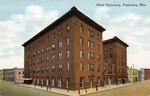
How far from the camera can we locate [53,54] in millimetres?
35281

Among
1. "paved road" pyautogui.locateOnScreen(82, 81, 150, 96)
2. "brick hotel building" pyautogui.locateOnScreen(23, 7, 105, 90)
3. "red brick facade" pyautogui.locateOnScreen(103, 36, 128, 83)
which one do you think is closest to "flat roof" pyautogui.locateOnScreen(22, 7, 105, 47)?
"brick hotel building" pyautogui.locateOnScreen(23, 7, 105, 90)

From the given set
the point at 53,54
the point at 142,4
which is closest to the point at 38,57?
the point at 53,54

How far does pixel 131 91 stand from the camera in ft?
67.8

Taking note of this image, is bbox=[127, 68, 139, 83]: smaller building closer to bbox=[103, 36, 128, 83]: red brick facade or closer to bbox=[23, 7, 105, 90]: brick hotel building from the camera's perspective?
bbox=[103, 36, 128, 83]: red brick facade

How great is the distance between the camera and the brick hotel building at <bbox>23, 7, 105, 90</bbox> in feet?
101

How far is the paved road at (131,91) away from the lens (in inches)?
749

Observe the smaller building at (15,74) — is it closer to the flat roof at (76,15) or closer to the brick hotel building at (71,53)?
the brick hotel building at (71,53)

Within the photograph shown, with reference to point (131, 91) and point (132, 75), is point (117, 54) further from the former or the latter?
point (131, 91)

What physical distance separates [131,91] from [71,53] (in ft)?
40.4

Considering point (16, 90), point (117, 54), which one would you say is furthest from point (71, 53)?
Answer: point (117, 54)

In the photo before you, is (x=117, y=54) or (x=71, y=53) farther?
(x=117, y=54)

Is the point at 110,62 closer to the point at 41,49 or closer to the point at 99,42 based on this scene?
the point at 99,42

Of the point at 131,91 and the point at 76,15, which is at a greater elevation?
the point at 76,15

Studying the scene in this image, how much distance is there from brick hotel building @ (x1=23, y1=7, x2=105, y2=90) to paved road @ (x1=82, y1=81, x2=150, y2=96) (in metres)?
10.5
